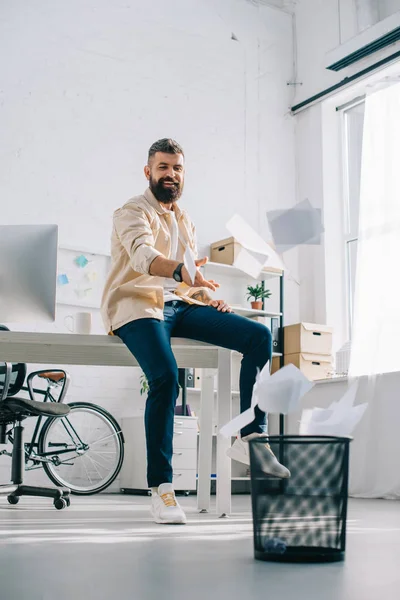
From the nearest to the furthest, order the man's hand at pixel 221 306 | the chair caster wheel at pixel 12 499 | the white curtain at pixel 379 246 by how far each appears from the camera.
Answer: the man's hand at pixel 221 306 → the chair caster wheel at pixel 12 499 → the white curtain at pixel 379 246

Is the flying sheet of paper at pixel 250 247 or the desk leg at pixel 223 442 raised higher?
the flying sheet of paper at pixel 250 247

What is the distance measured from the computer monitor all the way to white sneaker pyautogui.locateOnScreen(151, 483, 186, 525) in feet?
2.10

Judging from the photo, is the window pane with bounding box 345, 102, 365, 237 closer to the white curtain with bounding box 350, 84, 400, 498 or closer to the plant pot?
the white curtain with bounding box 350, 84, 400, 498

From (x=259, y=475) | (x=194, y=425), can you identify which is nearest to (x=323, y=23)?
(x=194, y=425)

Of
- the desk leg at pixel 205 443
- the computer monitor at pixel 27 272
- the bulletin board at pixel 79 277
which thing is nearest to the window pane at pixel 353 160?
the bulletin board at pixel 79 277

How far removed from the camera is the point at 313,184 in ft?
19.6

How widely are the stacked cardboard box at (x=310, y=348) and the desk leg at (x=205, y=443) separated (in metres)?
2.27

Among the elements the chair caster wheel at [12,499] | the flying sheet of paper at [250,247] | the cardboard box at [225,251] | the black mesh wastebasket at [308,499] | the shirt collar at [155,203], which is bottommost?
the chair caster wheel at [12,499]

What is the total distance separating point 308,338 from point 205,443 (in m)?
2.47

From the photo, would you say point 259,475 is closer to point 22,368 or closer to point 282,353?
point 22,368

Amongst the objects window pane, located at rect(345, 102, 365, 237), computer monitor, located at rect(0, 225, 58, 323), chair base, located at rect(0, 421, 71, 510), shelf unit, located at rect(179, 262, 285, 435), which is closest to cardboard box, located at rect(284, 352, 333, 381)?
shelf unit, located at rect(179, 262, 285, 435)

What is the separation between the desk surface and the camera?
2445 mm

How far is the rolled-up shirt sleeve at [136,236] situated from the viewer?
2346 mm

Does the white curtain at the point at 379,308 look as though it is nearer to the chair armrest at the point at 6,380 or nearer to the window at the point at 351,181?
the window at the point at 351,181
